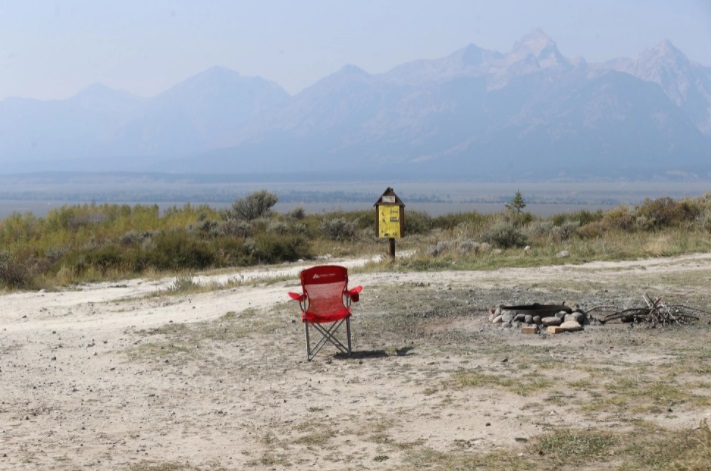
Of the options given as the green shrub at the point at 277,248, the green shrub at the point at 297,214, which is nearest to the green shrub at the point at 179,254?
the green shrub at the point at 277,248

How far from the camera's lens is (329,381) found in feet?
31.9

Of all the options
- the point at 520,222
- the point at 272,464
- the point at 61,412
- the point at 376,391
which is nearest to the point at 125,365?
the point at 61,412

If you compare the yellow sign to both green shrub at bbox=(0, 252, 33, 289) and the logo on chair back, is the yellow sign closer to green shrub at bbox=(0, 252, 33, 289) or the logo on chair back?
green shrub at bbox=(0, 252, 33, 289)

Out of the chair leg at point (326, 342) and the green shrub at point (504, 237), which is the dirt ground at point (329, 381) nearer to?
the chair leg at point (326, 342)

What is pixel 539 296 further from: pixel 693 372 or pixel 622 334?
pixel 693 372

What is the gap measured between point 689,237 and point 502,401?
663 inches

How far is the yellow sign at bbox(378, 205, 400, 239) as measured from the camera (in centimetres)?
1934

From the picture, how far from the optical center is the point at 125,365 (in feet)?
35.7

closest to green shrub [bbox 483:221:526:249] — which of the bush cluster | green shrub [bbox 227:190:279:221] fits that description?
the bush cluster

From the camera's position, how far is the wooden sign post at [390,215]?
19.3 meters

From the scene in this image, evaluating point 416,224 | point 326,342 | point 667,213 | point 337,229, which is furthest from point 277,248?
point 326,342

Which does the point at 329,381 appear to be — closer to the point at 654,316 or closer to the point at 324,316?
the point at 324,316

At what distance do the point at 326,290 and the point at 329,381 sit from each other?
1.74 meters

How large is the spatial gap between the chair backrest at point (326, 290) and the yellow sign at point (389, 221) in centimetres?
806
